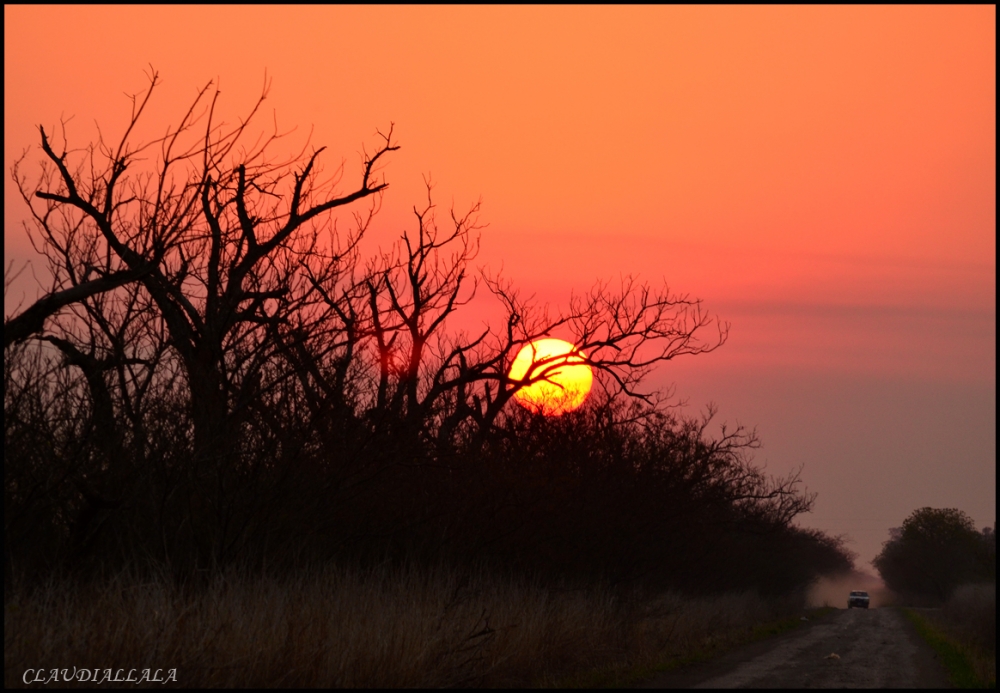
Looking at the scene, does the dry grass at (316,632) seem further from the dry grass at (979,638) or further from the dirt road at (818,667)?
the dry grass at (979,638)

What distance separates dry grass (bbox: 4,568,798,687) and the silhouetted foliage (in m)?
80.2

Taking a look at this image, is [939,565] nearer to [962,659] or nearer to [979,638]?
[979,638]

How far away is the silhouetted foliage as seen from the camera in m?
96.0

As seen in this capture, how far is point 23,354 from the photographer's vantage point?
9.14m

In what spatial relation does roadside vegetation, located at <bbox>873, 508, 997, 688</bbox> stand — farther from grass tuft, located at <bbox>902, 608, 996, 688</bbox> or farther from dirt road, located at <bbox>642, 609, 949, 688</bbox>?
dirt road, located at <bbox>642, 609, 949, 688</bbox>

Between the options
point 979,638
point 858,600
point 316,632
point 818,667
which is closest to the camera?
point 316,632

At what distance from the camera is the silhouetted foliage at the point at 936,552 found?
95981 mm

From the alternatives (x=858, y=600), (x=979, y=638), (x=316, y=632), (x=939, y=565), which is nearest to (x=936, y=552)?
(x=939, y=565)

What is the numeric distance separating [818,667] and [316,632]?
462 inches

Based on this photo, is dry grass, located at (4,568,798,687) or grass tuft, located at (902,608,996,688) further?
grass tuft, located at (902,608,996,688)

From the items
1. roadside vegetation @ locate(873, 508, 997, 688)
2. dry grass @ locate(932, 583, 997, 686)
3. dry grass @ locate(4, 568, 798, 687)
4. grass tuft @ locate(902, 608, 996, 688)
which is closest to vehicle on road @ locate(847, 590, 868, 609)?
roadside vegetation @ locate(873, 508, 997, 688)

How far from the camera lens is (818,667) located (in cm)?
1850

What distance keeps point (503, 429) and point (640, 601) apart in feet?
16.6

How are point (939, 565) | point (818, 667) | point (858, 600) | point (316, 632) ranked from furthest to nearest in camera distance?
point (939, 565)
point (858, 600)
point (818, 667)
point (316, 632)
